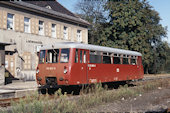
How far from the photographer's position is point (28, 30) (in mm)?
25891

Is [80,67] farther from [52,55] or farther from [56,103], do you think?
[56,103]

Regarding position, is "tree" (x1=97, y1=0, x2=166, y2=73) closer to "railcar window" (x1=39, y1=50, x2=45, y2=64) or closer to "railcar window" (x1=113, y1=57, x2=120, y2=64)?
"railcar window" (x1=113, y1=57, x2=120, y2=64)

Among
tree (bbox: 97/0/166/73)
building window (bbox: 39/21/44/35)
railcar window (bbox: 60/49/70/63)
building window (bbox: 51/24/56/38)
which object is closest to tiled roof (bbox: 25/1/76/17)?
building window (bbox: 39/21/44/35)

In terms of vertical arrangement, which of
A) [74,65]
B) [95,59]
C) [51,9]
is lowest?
[74,65]

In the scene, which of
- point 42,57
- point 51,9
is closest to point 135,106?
point 42,57

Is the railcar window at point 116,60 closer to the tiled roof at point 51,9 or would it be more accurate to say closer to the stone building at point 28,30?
the stone building at point 28,30

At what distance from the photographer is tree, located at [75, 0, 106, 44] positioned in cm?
4378

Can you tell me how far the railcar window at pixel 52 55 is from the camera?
13.0m

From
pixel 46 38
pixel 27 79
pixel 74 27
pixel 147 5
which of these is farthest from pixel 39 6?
pixel 147 5

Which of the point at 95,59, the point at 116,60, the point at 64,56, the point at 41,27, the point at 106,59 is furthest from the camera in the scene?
the point at 41,27

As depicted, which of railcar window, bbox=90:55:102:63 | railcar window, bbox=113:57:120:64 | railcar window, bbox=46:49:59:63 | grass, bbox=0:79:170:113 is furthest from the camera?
railcar window, bbox=113:57:120:64

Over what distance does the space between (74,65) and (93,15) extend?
3509 centimetres

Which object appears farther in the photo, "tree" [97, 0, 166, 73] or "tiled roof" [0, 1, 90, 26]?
"tree" [97, 0, 166, 73]

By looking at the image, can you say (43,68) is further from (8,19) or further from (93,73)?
(8,19)
